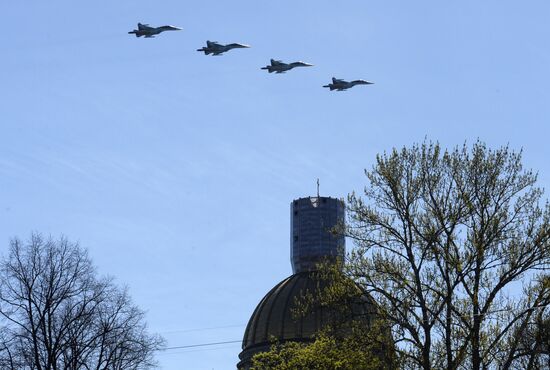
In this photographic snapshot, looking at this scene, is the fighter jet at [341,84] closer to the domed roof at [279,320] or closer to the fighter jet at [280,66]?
the fighter jet at [280,66]

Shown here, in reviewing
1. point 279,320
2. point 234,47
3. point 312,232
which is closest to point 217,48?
point 234,47

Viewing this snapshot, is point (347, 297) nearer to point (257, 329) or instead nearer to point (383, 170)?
point (383, 170)

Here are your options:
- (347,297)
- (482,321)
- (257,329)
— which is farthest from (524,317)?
(257,329)

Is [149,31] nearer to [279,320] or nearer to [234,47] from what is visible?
[234,47]

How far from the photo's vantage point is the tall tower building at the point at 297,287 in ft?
312

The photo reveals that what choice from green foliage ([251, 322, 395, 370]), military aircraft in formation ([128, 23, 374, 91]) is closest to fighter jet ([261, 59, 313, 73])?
military aircraft in formation ([128, 23, 374, 91])

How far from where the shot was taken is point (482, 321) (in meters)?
41.7

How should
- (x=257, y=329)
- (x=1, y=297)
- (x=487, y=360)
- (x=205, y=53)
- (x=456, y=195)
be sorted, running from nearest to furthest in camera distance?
(x=487, y=360), (x=456, y=195), (x=1, y=297), (x=205, y=53), (x=257, y=329)

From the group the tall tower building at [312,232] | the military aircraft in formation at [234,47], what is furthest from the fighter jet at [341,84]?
the tall tower building at [312,232]

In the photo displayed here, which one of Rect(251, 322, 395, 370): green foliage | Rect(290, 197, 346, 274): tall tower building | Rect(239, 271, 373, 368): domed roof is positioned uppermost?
Rect(290, 197, 346, 274): tall tower building

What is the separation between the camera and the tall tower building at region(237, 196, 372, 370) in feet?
312

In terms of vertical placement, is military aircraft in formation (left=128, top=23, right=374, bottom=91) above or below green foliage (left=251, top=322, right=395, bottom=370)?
above

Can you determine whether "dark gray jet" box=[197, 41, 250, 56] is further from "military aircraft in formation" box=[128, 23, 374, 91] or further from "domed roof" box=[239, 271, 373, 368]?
"domed roof" box=[239, 271, 373, 368]

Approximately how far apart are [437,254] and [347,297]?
3.63 meters
